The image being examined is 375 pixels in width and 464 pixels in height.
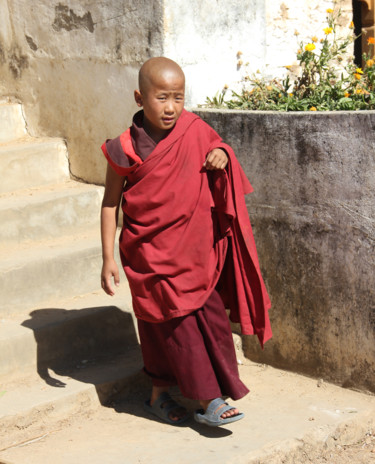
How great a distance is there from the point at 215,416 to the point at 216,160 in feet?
3.76

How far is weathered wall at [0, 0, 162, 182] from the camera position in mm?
4762

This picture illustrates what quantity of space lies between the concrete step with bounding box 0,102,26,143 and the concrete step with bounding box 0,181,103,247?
0.55 meters

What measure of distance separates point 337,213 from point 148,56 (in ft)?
5.03

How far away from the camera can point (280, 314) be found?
4.29 m

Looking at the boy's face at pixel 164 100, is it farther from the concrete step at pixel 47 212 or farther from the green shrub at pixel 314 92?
the concrete step at pixel 47 212

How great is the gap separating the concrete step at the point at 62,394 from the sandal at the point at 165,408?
0.84 feet

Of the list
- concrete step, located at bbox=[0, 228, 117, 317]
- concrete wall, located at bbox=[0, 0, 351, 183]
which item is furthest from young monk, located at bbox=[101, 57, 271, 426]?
concrete wall, located at bbox=[0, 0, 351, 183]

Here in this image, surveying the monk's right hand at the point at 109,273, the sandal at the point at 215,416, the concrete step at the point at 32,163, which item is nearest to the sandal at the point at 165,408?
the sandal at the point at 215,416

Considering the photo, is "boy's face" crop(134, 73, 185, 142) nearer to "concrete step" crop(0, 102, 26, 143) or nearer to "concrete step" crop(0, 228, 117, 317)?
"concrete step" crop(0, 228, 117, 317)

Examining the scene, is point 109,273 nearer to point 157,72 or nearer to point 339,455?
point 157,72

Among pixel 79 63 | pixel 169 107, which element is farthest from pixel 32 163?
pixel 169 107

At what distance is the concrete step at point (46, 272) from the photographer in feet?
14.3

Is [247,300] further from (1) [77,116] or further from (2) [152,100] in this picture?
→ (1) [77,116]

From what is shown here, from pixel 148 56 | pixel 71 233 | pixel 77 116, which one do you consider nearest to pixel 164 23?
pixel 148 56
